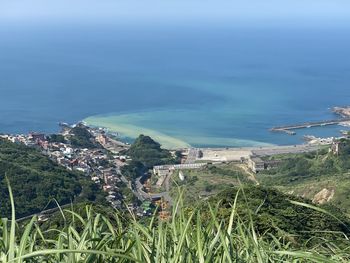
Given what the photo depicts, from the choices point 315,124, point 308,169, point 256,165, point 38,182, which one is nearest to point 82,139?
point 256,165

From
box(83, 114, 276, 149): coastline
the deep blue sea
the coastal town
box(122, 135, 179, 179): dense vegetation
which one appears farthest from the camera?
the deep blue sea

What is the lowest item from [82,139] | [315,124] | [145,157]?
[315,124]

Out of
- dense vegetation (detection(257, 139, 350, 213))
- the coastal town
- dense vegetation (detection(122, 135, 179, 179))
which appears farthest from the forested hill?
dense vegetation (detection(257, 139, 350, 213))

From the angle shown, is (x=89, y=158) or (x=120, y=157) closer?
(x=89, y=158)

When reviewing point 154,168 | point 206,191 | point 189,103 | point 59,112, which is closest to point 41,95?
point 59,112

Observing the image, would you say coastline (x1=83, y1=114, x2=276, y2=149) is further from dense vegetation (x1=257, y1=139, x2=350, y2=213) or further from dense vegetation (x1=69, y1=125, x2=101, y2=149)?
dense vegetation (x1=257, y1=139, x2=350, y2=213)

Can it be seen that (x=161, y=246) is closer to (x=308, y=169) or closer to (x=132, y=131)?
(x=308, y=169)

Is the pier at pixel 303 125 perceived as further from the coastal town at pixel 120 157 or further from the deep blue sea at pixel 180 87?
the coastal town at pixel 120 157

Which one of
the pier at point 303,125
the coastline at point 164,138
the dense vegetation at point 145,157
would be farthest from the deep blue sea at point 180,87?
the dense vegetation at point 145,157
